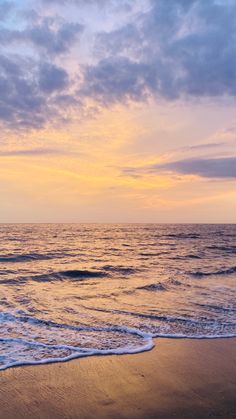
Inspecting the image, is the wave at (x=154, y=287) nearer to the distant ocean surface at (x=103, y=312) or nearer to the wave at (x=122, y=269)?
the distant ocean surface at (x=103, y=312)

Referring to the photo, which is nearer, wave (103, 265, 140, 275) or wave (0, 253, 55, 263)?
wave (103, 265, 140, 275)

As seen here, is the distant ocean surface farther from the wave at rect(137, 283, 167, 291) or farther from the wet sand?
the wet sand

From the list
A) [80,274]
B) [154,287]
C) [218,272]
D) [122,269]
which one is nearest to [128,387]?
[154,287]

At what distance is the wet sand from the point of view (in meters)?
4.48

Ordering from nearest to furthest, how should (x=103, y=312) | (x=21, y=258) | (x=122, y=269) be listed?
(x=103, y=312), (x=122, y=269), (x=21, y=258)

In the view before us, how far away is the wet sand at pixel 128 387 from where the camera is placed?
→ 4.48m

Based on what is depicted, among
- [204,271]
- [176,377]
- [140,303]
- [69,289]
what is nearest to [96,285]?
[69,289]

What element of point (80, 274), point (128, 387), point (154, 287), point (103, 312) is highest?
point (128, 387)

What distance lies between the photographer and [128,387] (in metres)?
5.20

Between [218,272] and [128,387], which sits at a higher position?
[128,387]

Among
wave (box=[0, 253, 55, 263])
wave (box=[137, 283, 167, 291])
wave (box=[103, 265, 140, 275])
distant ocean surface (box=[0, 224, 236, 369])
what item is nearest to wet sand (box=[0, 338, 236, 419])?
distant ocean surface (box=[0, 224, 236, 369])

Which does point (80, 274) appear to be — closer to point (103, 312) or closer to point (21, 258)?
point (21, 258)

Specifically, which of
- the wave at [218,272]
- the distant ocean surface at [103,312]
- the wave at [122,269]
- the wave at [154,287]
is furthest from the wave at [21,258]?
the wave at [154,287]

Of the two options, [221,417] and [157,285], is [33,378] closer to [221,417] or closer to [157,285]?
[221,417]
